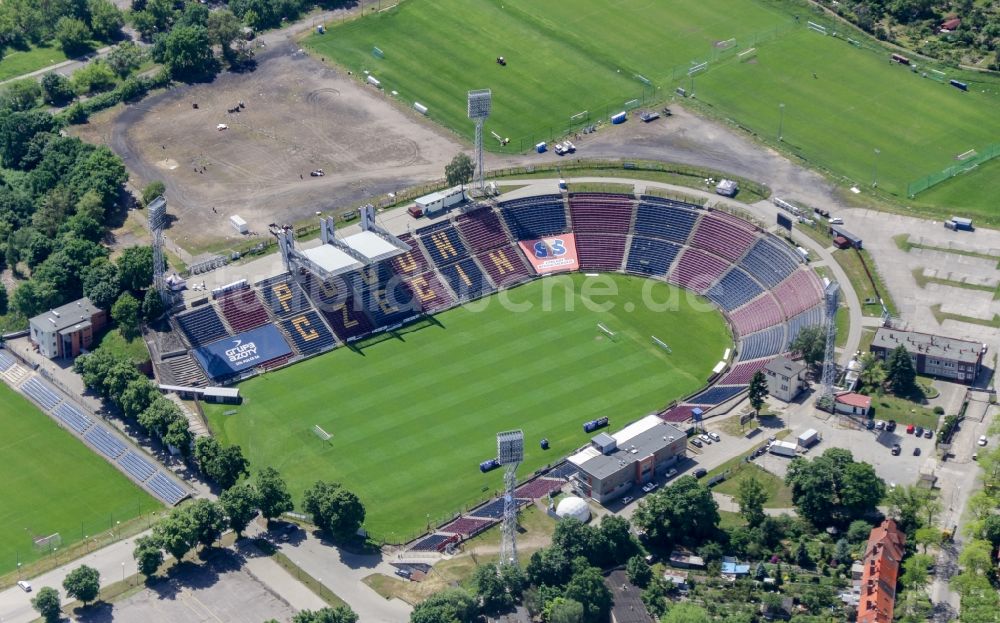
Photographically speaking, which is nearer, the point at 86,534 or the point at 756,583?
the point at 756,583

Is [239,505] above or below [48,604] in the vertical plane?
above

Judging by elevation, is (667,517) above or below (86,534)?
above

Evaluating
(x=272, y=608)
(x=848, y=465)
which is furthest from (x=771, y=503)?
(x=272, y=608)

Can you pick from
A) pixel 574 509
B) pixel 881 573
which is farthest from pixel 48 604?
pixel 881 573

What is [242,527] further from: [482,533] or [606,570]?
[606,570]

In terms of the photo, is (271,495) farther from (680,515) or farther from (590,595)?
(680,515)

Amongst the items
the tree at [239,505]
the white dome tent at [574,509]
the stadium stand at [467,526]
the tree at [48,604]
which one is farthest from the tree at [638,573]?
the tree at [48,604]
